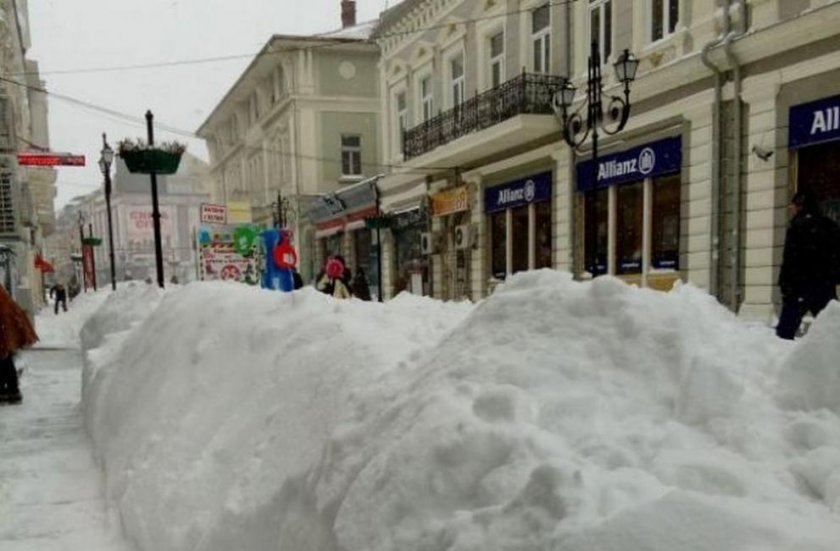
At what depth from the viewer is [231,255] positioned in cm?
1157

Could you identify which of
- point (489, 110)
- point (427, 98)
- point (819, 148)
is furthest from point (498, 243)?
point (819, 148)

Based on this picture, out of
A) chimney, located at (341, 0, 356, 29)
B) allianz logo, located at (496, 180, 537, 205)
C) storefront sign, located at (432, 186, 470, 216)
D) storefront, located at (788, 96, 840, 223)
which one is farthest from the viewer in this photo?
chimney, located at (341, 0, 356, 29)

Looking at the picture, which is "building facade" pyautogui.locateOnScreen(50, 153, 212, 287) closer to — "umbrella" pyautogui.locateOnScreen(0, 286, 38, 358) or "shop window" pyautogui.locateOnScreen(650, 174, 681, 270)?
"shop window" pyautogui.locateOnScreen(650, 174, 681, 270)

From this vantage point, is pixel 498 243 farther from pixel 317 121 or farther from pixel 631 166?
pixel 317 121

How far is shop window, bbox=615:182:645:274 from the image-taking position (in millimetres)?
11867

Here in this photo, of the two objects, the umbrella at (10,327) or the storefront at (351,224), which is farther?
the storefront at (351,224)

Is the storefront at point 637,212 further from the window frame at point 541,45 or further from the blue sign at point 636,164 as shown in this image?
the window frame at point 541,45

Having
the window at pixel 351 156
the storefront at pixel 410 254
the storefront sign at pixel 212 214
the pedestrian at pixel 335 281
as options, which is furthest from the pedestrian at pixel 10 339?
the window at pixel 351 156

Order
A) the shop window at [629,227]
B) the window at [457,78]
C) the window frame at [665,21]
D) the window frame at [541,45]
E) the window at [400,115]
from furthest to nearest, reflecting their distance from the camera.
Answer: the window at [400,115]
the window at [457,78]
the window frame at [541,45]
the shop window at [629,227]
the window frame at [665,21]

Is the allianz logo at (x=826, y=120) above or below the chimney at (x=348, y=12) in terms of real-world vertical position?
below

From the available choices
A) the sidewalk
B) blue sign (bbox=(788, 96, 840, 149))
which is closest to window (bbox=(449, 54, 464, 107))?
blue sign (bbox=(788, 96, 840, 149))

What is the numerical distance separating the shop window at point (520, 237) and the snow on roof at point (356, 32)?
14502 mm

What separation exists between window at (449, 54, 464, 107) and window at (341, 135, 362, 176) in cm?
1091

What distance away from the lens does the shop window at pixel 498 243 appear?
52.8 feet
